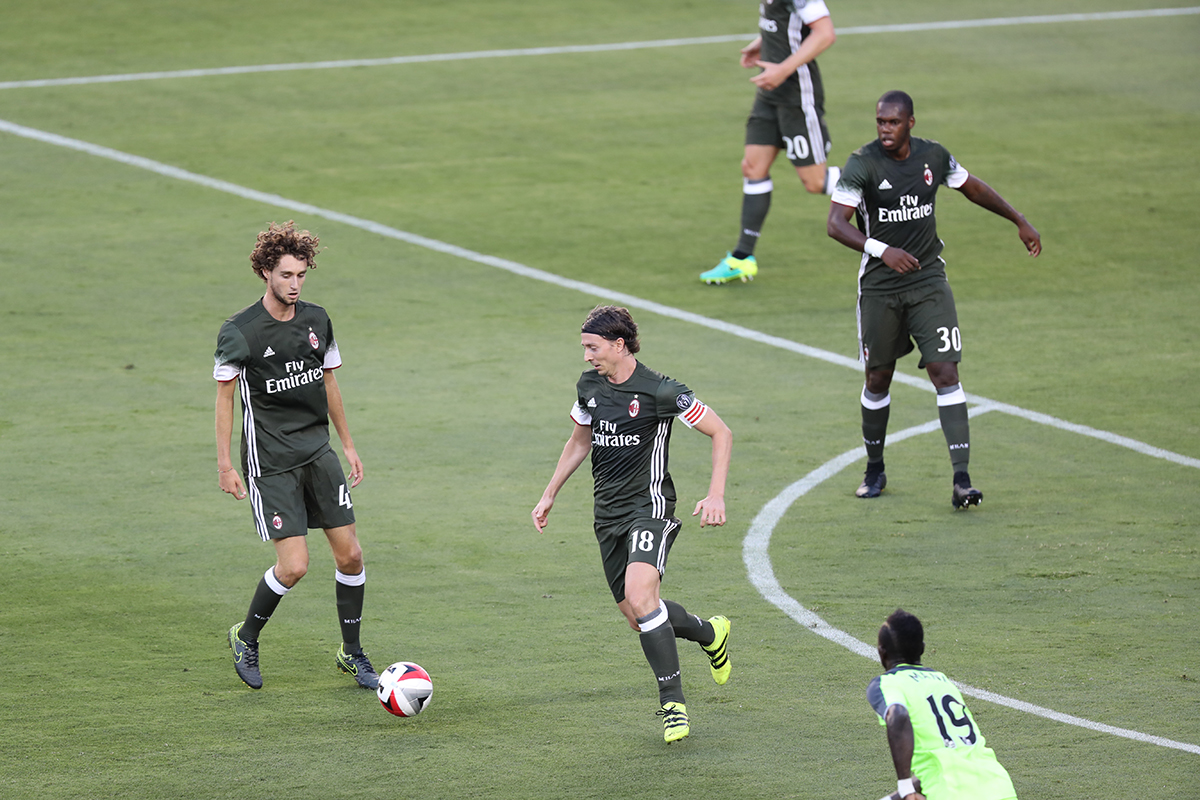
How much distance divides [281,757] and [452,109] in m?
16.0

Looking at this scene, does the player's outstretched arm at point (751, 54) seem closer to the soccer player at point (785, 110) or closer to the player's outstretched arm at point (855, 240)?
the soccer player at point (785, 110)

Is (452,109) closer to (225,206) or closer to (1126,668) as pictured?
(225,206)

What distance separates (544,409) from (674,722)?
5819 millimetres

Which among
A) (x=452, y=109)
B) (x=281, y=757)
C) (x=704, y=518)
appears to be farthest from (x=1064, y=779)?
(x=452, y=109)

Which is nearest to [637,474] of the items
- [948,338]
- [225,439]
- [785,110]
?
[225,439]

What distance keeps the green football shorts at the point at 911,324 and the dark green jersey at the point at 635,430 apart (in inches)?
143

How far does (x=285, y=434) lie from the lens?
26.7 ft

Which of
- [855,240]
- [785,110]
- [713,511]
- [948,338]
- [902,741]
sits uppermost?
[785,110]

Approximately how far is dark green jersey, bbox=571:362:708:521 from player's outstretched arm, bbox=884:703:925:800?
2.43 m

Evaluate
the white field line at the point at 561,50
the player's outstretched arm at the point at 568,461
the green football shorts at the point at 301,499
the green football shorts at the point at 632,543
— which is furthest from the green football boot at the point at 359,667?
the white field line at the point at 561,50

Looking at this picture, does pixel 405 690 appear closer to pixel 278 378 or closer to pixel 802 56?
pixel 278 378

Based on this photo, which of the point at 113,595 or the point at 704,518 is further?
the point at 113,595

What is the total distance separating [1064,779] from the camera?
23.2 feet

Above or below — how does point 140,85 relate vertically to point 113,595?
above
